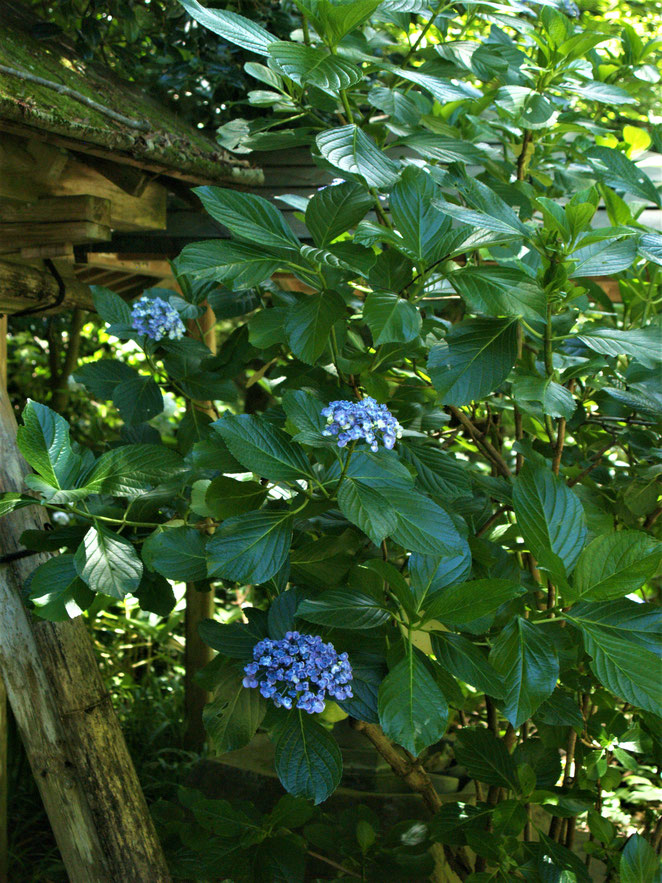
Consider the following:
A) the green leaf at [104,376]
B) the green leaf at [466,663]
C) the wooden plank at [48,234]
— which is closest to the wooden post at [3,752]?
the wooden plank at [48,234]

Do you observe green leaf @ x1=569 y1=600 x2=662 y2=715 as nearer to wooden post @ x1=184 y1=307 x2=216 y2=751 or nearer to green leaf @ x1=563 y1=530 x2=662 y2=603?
green leaf @ x1=563 y1=530 x2=662 y2=603

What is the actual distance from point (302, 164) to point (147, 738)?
280 cm

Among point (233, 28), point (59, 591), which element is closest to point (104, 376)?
point (59, 591)

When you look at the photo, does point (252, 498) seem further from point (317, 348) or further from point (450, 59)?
point (450, 59)

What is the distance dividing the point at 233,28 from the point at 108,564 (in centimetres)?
88

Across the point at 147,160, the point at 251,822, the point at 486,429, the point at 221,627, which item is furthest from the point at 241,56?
Answer: the point at 251,822

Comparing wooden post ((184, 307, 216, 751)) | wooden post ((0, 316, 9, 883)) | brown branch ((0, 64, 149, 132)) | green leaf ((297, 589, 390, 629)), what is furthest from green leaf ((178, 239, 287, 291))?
wooden post ((184, 307, 216, 751))

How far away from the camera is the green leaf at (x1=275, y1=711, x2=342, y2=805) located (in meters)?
1.21

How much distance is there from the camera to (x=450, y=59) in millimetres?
1749

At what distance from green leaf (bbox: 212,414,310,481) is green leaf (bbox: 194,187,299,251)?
278mm

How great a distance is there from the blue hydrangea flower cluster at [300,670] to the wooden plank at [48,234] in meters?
1.45

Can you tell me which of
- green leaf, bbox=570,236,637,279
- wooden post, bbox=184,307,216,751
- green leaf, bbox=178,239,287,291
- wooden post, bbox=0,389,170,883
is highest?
green leaf, bbox=570,236,637,279

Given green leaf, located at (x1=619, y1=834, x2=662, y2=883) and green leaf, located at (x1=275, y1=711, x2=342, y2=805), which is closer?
green leaf, located at (x1=275, y1=711, x2=342, y2=805)

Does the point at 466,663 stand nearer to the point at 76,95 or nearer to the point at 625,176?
the point at 625,176
